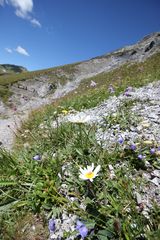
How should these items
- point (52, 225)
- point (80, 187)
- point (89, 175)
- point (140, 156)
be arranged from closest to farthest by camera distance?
point (89, 175) < point (52, 225) < point (80, 187) < point (140, 156)

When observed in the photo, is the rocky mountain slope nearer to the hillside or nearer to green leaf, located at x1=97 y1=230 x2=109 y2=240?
the hillside

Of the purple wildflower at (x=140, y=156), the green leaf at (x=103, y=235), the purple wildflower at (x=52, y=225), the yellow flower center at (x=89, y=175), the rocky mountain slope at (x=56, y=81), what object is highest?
the yellow flower center at (x=89, y=175)

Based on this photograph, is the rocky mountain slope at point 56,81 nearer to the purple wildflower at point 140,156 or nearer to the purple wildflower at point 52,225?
the purple wildflower at point 140,156

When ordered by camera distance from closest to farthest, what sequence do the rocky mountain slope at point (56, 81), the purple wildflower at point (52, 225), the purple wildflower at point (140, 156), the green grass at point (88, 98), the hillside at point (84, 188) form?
the hillside at point (84, 188) → the purple wildflower at point (52, 225) → the purple wildflower at point (140, 156) → the green grass at point (88, 98) → the rocky mountain slope at point (56, 81)

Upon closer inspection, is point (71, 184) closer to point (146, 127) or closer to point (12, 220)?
point (12, 220)

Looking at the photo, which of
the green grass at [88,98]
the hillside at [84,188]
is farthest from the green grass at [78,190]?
the green grass at [88,98]

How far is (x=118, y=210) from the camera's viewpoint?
126 inches

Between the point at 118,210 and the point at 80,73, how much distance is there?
71.1 meters

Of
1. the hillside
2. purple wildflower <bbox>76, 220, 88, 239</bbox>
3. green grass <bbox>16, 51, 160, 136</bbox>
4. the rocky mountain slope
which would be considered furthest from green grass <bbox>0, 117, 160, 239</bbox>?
the rocky mountain slope

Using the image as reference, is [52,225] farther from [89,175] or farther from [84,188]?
[89,175]

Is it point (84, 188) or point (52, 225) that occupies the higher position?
point (84, 188)

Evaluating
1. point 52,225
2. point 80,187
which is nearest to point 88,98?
point 80,187

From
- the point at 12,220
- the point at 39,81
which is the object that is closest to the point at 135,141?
the point at 12,220

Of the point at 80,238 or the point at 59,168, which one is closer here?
the point at 80,238
